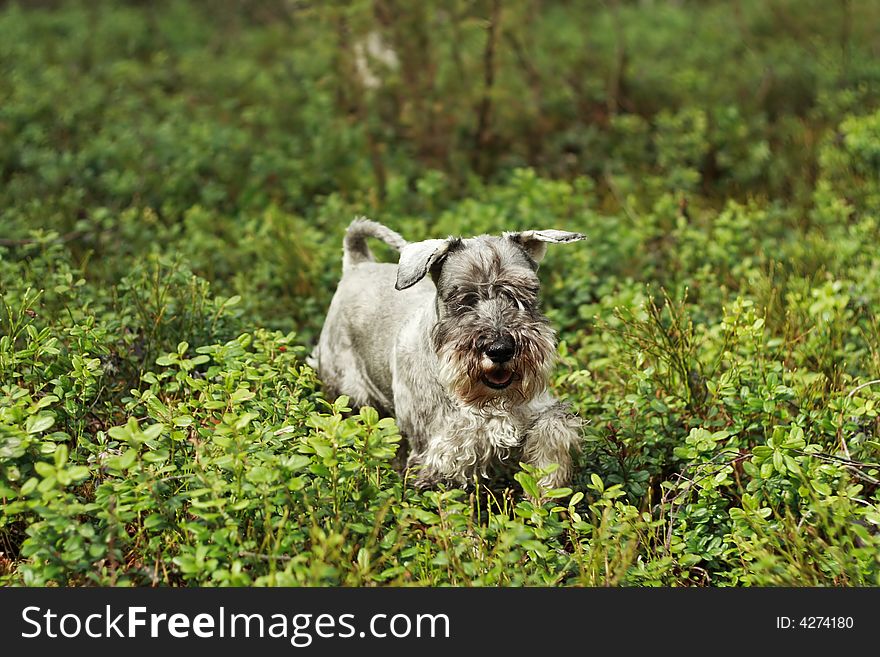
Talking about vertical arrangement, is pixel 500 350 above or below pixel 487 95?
below

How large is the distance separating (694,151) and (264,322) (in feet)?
17.3

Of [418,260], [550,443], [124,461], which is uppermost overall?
[418,260]

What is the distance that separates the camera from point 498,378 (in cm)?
393

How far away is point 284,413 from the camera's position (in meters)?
4.13

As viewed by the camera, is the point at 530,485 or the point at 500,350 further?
the point at 500,350

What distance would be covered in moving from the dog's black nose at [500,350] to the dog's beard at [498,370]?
0.02m

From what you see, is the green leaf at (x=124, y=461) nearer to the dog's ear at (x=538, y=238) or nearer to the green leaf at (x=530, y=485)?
the green leaf at (x=530, y=485)

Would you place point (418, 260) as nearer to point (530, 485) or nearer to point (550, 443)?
point (550, 443)

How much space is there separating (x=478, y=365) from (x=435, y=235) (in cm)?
338

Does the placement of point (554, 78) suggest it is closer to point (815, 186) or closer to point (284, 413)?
point (815, 186)

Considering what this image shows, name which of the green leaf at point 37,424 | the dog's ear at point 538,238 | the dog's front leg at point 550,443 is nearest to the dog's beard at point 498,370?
the dog's front leg at point 550,443

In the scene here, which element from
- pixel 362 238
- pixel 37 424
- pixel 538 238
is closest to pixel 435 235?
pixel 362 238

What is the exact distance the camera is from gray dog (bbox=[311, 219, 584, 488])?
3934 millimetres

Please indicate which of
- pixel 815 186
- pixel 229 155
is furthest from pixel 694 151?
pixel 229 155
